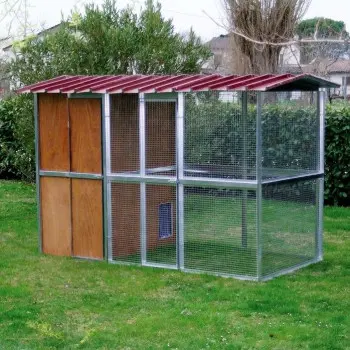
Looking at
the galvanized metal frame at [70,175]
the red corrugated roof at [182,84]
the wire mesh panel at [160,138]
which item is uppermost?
the red corrugated roof at [182,84]

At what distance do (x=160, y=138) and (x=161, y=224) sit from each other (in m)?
1.05

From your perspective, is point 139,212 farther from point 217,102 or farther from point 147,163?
point 217,102

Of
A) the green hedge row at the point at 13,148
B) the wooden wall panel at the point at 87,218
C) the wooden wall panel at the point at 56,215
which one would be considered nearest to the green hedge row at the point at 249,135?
the wooden wall panel at the point at 87,218

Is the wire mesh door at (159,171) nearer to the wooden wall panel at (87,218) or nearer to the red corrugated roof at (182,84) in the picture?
the red corrugated roof at (182,84)

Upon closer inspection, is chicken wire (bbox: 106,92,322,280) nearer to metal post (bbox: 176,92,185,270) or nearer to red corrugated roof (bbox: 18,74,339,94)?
metal post (bbox: 176,92,185,270)

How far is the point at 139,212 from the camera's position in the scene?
9094 millimetres

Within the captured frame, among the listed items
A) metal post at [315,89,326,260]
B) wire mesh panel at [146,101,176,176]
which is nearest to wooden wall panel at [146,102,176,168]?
wire mesh panel at [146,101,176,176]

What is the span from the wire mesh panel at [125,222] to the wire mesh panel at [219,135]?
84 cm

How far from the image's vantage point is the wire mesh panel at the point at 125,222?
9.13 meters

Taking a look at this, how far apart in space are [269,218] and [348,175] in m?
5.22

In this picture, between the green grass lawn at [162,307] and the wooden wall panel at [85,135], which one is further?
the wooden wall panel at [85,135]

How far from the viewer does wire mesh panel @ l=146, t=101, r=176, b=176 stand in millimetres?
8883

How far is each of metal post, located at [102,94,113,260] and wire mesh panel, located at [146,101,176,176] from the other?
459 mm

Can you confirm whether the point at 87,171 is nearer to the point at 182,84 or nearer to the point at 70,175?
the point at 70,175
